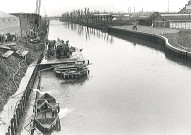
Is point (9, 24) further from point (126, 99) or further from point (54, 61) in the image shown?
point (126, 99)

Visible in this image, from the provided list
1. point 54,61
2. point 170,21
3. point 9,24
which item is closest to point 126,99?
point 54,61

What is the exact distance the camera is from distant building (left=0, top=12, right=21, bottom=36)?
54.3 m

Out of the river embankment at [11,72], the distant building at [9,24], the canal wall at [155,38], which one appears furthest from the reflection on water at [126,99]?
the distant building at [9,24]

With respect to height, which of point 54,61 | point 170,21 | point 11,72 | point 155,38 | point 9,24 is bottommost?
point 11,72

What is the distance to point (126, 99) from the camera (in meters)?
31.4

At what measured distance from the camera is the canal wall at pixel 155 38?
Answer: 51.5m

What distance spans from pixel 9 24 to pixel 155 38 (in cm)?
4061

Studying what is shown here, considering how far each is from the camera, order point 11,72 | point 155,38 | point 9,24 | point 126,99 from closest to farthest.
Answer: point 126,99 → point 11,72 → point 9,24 → point 155,38

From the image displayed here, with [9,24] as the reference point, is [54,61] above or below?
below

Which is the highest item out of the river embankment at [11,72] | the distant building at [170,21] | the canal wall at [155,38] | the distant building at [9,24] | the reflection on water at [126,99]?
the distant building at [170,21]

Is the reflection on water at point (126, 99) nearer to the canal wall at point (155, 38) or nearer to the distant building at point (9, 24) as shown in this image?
the canal wall at point (155, 38)

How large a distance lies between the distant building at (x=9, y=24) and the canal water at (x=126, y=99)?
17264mm

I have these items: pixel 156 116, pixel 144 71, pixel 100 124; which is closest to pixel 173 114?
pixel 156 116

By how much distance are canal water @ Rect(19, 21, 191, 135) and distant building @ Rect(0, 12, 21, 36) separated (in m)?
17.3
